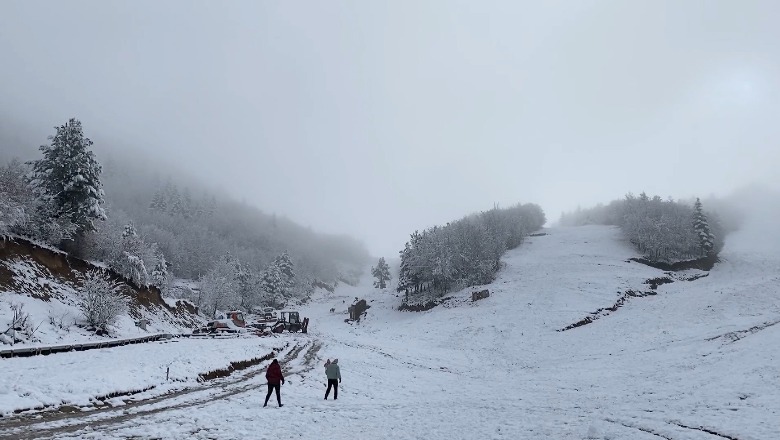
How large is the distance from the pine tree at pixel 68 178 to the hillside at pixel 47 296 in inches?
183

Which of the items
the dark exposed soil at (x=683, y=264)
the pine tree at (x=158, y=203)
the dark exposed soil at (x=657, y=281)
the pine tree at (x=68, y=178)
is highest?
the pine tree at (x=158, y=203)

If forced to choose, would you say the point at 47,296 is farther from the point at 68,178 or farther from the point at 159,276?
the point at 159,276

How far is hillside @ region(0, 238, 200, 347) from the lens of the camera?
25.9m

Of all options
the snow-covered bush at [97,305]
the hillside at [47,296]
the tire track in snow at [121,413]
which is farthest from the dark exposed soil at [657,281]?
the snow-covered bush at [97,305]

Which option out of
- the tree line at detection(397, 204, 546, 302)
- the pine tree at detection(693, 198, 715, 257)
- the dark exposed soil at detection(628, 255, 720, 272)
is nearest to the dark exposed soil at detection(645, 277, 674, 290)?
the dark exposed soil at detection(628, 255, 720, 272)

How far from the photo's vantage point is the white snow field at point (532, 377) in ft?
44.7

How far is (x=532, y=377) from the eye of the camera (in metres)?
27.9

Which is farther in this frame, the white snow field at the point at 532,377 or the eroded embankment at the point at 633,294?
the eroded embankment at the point at 633,294

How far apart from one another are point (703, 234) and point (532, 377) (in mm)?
64039

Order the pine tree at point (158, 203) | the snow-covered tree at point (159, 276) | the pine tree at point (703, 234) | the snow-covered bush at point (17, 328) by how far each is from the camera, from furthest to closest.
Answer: the pine tree at point (158, 203)
the pine tree at point (703, 234)
the snow-covered tree at point (159, 276)
the snow-covered bush at point (17, 328)

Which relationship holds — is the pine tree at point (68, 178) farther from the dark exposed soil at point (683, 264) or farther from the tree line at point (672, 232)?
the tree line at point (672, 232)

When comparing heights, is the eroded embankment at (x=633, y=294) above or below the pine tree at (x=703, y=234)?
below

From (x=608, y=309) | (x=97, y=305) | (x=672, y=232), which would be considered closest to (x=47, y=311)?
(x=97, y=305)

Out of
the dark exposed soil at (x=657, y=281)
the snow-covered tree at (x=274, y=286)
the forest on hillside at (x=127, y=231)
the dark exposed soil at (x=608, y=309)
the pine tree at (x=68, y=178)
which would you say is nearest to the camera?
the forest on hillside at (x=127, y=231)
